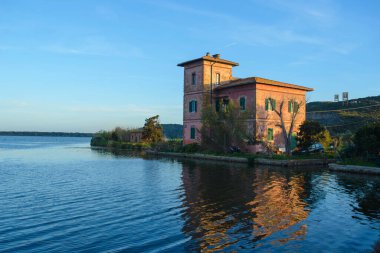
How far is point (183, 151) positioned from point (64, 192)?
26261 millimetres

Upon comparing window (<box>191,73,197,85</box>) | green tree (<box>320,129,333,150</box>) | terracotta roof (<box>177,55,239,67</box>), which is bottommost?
green tree (<box>320,129,333,150</box>)

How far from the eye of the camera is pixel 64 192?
16.0 m

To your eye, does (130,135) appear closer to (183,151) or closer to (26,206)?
(183,151)

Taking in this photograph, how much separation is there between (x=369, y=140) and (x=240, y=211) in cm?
1722

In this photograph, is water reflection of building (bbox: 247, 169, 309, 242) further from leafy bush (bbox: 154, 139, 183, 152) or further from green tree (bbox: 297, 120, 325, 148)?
leafy bush (bbox: 154, 139, 183, 152)

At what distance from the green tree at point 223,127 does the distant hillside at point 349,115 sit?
2568cm

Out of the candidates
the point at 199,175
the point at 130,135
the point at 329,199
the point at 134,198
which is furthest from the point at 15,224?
the point at 130,135

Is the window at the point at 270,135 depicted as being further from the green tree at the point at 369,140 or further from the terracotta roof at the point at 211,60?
the green tree at the point at 369,140

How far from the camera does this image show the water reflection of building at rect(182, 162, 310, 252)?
9.08 meters

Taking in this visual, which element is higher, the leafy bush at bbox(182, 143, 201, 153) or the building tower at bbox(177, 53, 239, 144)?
the building tower at bbox(177, 53, 239, 144)

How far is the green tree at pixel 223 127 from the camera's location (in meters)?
34.8

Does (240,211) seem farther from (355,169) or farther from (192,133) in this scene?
(192,133)

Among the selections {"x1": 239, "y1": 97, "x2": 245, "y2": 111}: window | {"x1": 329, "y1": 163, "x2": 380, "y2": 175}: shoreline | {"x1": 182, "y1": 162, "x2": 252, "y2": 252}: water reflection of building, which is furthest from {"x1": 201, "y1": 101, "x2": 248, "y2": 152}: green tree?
{"x1": 182, "y1": 162, "x2": 252, "y2": 252}: water reflection of building

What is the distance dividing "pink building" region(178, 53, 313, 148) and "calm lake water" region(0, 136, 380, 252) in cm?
1752
